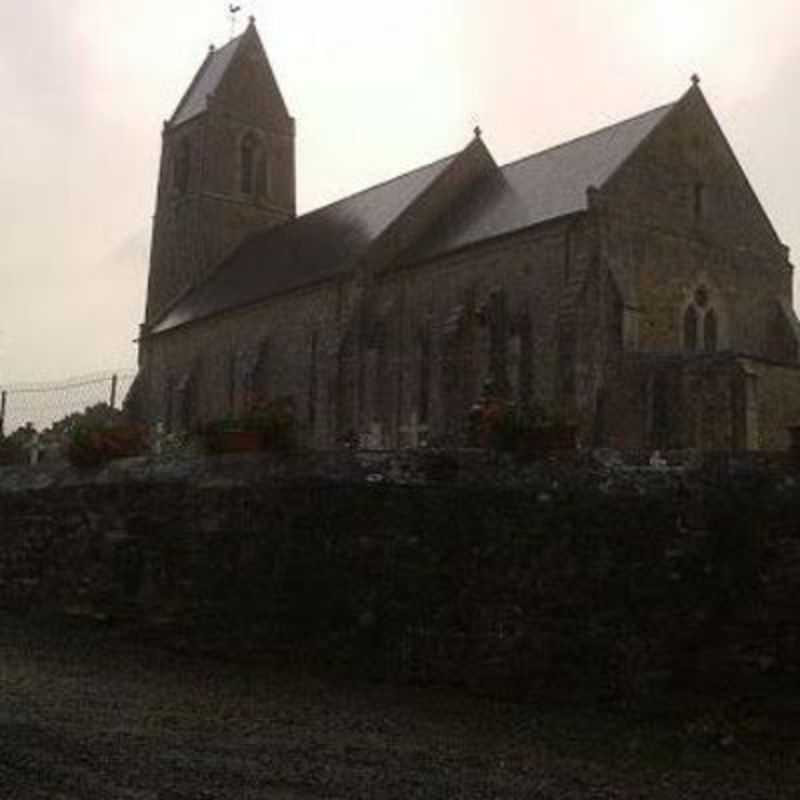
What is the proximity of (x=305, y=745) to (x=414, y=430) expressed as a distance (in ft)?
59.5

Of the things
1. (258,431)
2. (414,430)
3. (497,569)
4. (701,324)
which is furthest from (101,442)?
(701,324)

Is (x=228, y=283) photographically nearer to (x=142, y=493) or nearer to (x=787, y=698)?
(x=142, y=493)

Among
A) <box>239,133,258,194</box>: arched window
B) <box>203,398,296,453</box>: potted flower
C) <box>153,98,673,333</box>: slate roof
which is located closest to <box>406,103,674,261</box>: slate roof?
<box>153,98,673,333</box>: slate roof

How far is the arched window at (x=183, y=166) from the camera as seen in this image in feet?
153

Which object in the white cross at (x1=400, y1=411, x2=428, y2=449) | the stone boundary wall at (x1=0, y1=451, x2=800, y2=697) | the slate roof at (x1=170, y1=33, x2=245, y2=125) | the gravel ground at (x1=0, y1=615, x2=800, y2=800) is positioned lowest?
the gravel ground at (x1=0, y1=615, x2=800, y2=800)

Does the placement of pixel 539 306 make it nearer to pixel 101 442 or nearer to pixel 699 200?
pixel 699 200

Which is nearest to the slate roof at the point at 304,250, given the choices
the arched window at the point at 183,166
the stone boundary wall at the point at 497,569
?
the arched window at the point at 183,166

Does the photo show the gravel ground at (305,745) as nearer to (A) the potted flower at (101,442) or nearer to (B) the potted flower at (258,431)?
(B) the potted flower at (258,431)

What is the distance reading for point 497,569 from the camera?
10414 millimetres

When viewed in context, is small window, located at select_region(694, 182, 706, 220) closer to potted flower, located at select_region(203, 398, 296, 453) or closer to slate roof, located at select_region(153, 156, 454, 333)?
slate roof, located at select_region(153, 156, 454, 333)

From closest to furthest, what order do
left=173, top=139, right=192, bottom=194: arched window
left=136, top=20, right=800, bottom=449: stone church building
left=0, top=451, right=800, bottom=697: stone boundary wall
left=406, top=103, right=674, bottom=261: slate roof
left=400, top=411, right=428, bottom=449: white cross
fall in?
left=0, top=451, right=800, bottom=697: stone boundary wall < left=400, top=411, right=428, bottom=449: white cross < left=136, top=20, right=800, bottom=449: stone church building < left=406, top=103, right=674, bottom=261: slate roof < left=173, top=139, right=192, bottom=194: arched window

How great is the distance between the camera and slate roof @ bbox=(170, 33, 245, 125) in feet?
155

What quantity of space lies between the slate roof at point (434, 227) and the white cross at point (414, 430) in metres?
4.71

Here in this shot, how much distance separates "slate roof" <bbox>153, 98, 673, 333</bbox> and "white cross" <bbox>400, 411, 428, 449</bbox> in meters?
4.71
